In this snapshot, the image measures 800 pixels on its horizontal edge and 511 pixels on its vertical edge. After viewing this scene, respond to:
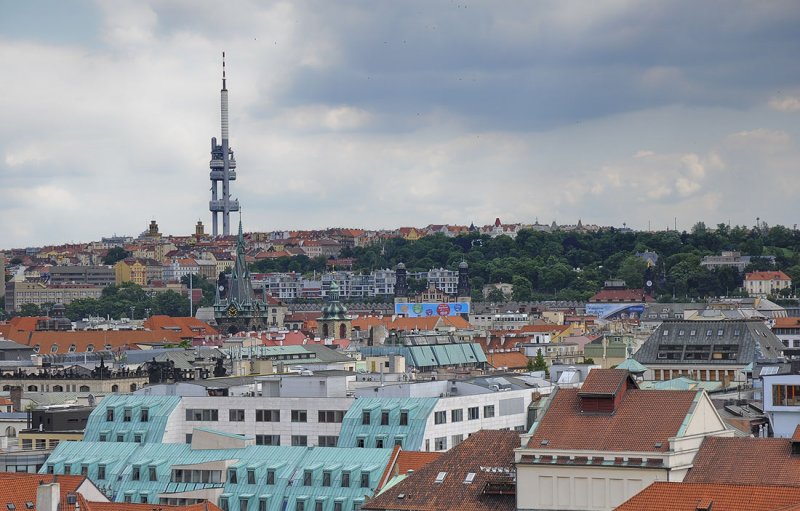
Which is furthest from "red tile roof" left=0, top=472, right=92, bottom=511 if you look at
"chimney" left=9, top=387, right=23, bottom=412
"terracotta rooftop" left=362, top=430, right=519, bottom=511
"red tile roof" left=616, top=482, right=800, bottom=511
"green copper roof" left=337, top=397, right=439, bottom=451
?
"chimney" left=9, top=387, right=23, bottom=412

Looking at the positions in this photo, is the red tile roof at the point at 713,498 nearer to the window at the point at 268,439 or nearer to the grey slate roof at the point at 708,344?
the window at the point at 268,439

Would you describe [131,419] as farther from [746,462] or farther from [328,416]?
[746,462]

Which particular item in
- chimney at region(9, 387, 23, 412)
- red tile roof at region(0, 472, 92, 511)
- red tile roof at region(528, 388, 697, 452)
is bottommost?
chimney at region(9, 387, 23, 412)

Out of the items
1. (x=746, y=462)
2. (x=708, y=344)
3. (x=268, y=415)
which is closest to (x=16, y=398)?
(x=268, y=415)

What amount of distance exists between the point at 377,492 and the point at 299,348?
3215 inches

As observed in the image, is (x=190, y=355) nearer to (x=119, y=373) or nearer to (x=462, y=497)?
(x=119, y=373)

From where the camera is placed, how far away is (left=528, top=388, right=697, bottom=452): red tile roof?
145ft

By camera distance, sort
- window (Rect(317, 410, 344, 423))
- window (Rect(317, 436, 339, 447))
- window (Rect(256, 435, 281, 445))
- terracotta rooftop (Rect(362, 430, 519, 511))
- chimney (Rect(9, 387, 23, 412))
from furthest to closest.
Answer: chimney (Rect(9, 387, 23, 412)) < window (Rect(256, 435, 281, 445)) < window (Rect(317, 410, 344, 423)) < window (Rect(317, 436, 339, 447)) < terracotta rooftop (Rect(362, 430, 519, 511))

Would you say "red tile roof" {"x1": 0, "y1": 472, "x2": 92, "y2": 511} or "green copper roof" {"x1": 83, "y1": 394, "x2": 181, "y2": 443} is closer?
"red tile roof" {"x1": 0, "y1": 472, "x2": 92, "y2": 511}

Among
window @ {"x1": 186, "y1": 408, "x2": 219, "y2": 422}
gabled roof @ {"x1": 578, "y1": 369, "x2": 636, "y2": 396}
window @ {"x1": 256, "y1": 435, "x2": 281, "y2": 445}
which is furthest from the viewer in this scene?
window @ {"x1": 186, "y1": 408, "x2": 219, "y2": 422}

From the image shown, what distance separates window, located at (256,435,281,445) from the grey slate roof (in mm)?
51511

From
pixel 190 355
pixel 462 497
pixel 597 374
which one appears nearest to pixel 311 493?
pixel 462 497

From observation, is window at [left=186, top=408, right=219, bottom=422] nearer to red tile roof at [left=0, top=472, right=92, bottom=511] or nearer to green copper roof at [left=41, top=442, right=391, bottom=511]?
green copper roof at [left=41, top=442, right=391, bottom=511]

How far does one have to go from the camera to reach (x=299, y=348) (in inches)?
5241
